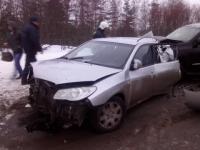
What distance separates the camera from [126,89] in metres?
6.33

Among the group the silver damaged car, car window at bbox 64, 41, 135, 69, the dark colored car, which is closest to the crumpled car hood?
the silver damaged car

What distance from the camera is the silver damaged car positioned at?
5520 millimetres

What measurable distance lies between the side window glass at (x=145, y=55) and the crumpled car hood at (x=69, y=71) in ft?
2.86

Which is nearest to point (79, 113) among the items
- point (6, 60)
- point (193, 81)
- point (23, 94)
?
point (23, 94)

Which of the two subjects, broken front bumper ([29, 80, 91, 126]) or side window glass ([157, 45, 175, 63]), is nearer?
broken front bumper ([29, 80, 91, 126])

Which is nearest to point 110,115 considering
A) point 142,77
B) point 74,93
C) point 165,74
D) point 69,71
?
point 74,93

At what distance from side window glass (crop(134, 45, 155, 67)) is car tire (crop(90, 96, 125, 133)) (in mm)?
1142

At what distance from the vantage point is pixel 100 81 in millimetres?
5832

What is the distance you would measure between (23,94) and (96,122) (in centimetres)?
304

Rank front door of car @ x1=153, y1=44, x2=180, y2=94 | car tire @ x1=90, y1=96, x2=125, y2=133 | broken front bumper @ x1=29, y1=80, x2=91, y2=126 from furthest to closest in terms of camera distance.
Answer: front door of car @ x1=153, y1=44, x2=180, y2=94 → car tire @ x1=90, y1=96, x2=125, y2=133 → broken front bumper @ x1=29, y1=80, x2=91, y2=126

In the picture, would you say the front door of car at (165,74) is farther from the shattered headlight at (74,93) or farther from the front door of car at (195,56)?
the shattered headlight at (74,93)

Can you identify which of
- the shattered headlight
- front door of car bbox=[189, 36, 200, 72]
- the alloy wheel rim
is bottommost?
the alloy wheel rim

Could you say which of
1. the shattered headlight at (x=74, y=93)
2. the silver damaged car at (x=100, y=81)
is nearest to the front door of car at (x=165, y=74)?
the silver damaged car at (x=100, y=81)

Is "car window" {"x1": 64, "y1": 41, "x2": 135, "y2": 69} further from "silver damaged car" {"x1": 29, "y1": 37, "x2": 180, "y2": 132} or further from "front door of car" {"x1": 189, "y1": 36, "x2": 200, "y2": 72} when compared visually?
"front door of car" {"x1": 189, "y1": 36, "x2": 200, "y2": 72}
